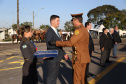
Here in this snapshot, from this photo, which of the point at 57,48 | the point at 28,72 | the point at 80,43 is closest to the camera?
the point at 80,43

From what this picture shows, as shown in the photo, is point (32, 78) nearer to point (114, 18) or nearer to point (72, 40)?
point (72, 40)

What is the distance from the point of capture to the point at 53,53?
2.69m

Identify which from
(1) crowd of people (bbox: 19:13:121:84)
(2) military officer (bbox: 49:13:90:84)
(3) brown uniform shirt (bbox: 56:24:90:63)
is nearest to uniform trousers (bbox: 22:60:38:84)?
(1) crowd of people (bbox: 19:13:121:84)

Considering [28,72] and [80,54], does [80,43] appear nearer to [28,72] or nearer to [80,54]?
[80,54]

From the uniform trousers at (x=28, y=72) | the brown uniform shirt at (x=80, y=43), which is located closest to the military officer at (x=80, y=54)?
the brown uniform shirt at (x=80, y=43)

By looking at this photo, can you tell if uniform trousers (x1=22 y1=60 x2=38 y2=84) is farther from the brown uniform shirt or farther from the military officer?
the brown uniform shirt

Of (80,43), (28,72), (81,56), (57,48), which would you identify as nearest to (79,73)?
(81,56)

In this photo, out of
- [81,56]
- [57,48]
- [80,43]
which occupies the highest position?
[80,43]

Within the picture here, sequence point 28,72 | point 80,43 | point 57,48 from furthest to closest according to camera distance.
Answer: point 57,48 → point 28,72 → point 80,43

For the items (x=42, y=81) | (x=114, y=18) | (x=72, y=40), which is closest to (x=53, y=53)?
(x=72, y=40)

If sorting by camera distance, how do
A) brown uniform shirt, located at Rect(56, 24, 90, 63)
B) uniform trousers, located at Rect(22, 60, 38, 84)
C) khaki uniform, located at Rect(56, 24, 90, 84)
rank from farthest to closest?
uniform trousers, located at Rect(22, 60, 38, 84) → khaki uniform, located at Rect(56, 24, 90, 84) → brown uniform shirt, located at Rect(56, 24, 90, 63)

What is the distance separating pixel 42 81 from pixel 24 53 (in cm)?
214

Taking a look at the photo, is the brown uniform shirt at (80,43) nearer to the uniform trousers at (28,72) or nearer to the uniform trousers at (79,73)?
the uniform trousers at (79,73)

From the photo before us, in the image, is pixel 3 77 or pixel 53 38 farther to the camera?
pixel 3 77
